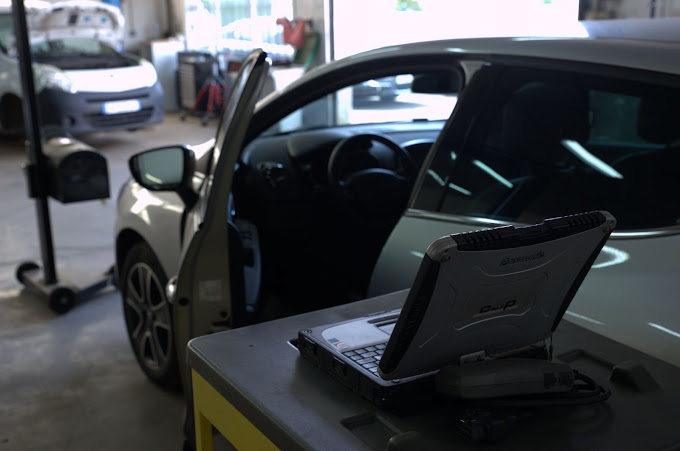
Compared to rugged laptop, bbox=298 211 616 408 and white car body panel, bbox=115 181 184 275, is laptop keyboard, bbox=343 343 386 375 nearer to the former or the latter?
rugged laptop, bbox=298 211 616 408

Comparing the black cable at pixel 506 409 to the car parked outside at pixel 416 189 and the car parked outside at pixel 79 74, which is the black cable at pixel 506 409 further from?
the car parked outside at pixel 79 74

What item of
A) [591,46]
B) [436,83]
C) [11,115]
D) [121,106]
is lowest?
[11,115]

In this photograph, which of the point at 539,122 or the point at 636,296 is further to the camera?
the point at 539,122

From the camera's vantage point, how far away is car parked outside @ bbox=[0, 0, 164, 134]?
26.7 feet

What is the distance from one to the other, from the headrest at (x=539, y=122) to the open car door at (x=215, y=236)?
643mm

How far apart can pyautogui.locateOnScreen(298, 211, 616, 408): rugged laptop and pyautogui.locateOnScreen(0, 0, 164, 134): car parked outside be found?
7.43 m

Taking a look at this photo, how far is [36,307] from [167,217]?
163cm

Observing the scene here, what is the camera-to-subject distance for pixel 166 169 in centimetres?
236

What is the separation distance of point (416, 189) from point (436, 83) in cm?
89

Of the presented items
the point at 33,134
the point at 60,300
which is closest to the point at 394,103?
the point at 33,134

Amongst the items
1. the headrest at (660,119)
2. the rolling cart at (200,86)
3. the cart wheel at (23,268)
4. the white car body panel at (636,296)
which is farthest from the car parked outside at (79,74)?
the white car body panel at (636,296)

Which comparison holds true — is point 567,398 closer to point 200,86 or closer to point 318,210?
point 318,210

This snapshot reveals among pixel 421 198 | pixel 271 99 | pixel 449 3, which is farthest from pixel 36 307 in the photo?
pixel 449 3

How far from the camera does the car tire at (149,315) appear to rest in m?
2.75
